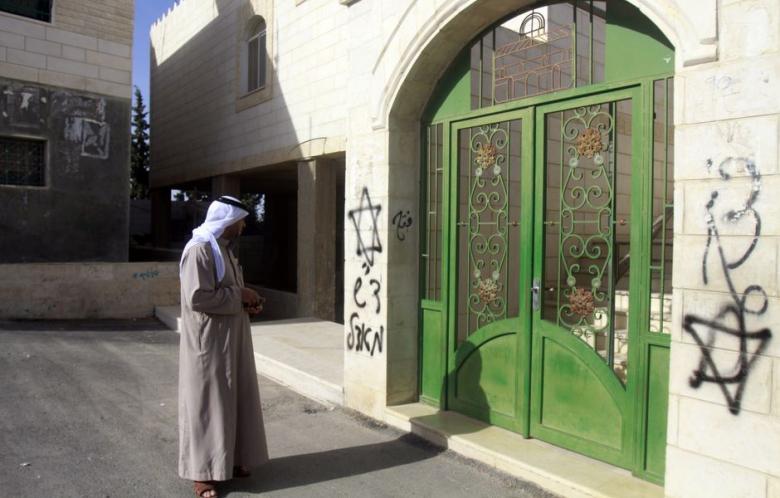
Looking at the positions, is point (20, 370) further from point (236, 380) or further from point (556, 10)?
point (556, 10)

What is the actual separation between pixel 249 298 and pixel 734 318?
8.78 ft

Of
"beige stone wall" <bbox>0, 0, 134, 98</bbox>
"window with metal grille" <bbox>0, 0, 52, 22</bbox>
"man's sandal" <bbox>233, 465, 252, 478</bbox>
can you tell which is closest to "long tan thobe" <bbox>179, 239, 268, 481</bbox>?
"man's sandal" <bbox>233, 465, 252, 478</bbox>

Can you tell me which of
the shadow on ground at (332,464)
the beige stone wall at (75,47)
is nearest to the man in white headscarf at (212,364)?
the shadow on ground at (332,464)

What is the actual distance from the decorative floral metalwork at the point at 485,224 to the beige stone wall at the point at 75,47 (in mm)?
9598

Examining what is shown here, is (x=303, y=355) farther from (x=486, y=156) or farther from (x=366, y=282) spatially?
(x=486, y=156)

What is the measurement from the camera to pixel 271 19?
11.6 m

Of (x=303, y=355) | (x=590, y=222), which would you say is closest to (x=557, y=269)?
(x=590, y=222)

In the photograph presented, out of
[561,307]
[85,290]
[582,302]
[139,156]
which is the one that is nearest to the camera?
[582,302]

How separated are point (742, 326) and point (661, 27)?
1582mm

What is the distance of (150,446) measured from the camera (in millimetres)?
4426

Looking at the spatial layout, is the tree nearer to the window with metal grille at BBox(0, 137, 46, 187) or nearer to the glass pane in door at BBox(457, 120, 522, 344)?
the window with metal grille at BBox(0, 137, 46, 187)

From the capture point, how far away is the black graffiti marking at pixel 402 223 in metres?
5.05

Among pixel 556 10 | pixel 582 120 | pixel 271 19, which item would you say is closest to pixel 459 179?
pixel 582 120

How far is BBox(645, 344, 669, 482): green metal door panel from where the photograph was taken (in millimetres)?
3459
